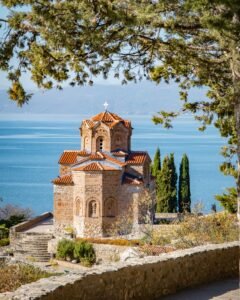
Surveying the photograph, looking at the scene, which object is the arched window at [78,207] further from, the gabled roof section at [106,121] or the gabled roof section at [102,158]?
the gabled roof section at [106,121]

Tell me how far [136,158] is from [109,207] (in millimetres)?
3354

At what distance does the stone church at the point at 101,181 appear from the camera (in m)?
37.8

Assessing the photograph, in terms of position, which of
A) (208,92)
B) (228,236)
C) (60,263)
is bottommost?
(60,263)

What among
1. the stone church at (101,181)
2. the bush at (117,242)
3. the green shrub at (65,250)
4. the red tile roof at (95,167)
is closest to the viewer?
the bush at (117,242)

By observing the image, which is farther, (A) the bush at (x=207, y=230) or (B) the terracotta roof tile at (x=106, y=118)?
(B) the terracotta roof tile at (x=106, y=118)

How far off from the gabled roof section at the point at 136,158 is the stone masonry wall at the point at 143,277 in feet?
84.7

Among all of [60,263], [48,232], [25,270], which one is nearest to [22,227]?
[48,232]

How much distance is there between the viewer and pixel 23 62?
10.8m

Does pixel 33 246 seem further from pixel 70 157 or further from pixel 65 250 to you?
pixel 70 157

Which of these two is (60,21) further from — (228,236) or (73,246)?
(73,246)

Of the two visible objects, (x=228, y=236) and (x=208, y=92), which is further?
(x=228, y=236)

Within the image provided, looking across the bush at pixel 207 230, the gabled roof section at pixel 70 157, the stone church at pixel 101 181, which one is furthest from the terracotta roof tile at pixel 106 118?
the bush at pixel 207 230

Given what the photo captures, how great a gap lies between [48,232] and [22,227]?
1694mm

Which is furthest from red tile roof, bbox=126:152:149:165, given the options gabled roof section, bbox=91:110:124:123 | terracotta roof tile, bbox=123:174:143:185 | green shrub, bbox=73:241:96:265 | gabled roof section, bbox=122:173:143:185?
green shrub, bbox=73:241:96:265
